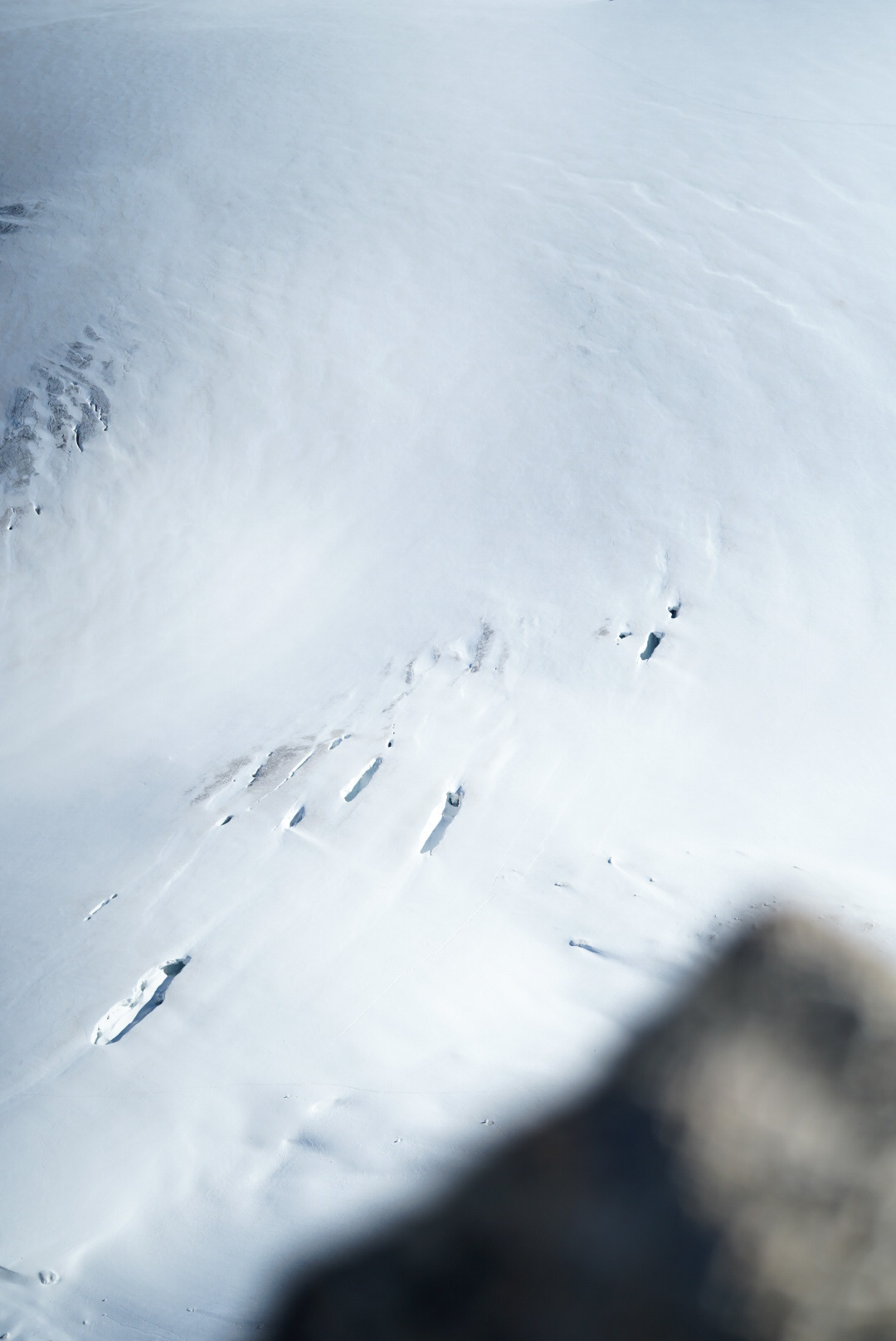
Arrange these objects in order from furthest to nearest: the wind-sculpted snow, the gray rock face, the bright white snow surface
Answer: the wind-sculpted snow
the bright white snow surface
the gray rock face

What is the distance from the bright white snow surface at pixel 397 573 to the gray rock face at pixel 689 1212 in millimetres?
70

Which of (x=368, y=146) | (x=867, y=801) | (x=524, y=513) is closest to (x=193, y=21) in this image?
(x=368, y=146)

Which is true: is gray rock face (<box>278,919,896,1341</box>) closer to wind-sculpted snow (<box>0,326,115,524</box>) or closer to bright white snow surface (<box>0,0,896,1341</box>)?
bright white snow surface (<box>0,0,896,1341</box>)

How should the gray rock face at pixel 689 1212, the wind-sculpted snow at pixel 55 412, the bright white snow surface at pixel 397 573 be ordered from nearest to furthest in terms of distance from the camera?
the gray rock face at pixel 689 1212 → the bright white snow surface at pixel 397 573 → the wind-sculpted snow at pixel 55 412

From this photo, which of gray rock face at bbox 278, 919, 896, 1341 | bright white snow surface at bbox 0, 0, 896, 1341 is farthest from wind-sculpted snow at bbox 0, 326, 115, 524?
gray rock face at bbox 278, 919, 896, 1341

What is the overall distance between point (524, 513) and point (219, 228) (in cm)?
128

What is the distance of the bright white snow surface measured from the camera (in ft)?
4.37

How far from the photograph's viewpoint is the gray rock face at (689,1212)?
1104mm

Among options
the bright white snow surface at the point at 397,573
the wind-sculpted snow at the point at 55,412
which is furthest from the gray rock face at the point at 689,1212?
the wind-sculpted snow at the point at 55,412

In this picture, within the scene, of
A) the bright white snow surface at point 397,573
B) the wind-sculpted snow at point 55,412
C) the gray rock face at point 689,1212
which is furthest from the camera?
the wind-sculpted snow at point 55,412

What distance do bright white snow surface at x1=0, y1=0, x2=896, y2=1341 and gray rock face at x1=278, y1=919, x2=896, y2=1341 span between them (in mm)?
70

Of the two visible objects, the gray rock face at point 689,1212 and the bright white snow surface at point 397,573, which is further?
the bright white snow surface at point 397,573

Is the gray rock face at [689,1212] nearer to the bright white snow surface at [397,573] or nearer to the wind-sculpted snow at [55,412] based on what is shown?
the bright white snow surface at [397,573]

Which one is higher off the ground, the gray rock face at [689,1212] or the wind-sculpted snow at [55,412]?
the wind-sculpted snow at [55,412]
